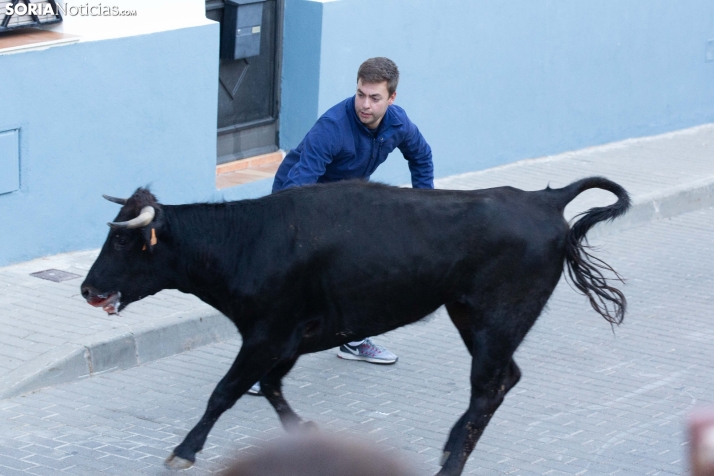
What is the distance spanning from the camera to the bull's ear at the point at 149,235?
4.75 metres

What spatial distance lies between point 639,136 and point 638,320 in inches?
235

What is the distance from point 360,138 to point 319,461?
4.28 meters

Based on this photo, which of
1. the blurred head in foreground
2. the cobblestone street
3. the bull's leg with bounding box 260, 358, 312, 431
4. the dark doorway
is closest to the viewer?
the blurred head in foreground

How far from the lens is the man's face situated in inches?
224

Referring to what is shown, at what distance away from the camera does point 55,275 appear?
7.53 meters

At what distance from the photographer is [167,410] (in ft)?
19.0

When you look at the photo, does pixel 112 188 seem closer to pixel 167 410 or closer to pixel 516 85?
pixel 167 410

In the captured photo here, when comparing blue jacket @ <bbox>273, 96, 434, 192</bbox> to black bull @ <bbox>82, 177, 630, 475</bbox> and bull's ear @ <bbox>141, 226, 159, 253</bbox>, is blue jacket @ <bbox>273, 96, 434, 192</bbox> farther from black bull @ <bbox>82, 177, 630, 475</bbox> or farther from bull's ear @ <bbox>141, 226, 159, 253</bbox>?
bull's ear @ <bbox>141, 226, 159, 253</bbox>

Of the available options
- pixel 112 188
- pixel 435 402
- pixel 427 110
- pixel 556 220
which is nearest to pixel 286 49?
pixel 427 110

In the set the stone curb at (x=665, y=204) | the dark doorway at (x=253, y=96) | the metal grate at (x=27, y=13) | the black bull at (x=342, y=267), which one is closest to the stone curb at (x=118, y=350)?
the black bull at (x=342, y=267)

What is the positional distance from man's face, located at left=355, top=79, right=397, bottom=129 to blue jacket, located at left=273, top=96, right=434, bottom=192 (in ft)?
0.31

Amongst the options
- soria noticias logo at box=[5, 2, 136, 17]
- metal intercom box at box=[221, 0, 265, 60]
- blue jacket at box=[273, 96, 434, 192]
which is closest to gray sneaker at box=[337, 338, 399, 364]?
blue jacket at box=[273, 96, 434, 192]

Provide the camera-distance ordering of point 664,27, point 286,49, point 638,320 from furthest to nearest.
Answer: point 664,27 → point 286,49 → point 638,320

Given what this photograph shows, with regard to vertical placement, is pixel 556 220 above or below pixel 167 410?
above
